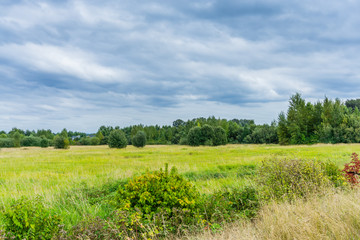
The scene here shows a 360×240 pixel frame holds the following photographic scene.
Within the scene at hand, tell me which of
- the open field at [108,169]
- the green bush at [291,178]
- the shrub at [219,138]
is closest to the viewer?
the green bush at [291,178]

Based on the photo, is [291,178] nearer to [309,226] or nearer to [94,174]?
[309,226]

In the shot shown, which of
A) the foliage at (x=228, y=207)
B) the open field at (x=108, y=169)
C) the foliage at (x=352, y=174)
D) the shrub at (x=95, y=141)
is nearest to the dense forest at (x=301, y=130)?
the shrub at (x=95, y=141)

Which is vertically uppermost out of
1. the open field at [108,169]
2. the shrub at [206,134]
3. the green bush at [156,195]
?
the shrub at [206,134]

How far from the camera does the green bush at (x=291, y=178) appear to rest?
20.2 feet

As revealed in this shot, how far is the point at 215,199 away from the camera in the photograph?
18.6 feet

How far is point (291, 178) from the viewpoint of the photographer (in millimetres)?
6438

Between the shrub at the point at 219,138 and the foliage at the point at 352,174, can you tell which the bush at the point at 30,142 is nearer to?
the shrub at the point at 219,138

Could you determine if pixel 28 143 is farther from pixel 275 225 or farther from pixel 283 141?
pixel 275 225

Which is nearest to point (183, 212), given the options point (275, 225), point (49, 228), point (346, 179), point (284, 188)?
point (275, 225)

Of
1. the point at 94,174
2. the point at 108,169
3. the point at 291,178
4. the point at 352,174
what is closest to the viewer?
the point at 291,178

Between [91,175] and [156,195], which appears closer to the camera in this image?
[156,195]

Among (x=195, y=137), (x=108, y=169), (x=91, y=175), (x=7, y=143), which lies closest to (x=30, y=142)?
(x=7, y=143)

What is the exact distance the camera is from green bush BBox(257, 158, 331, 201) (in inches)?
242

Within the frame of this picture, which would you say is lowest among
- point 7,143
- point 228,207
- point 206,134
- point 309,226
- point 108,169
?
point 108,169
